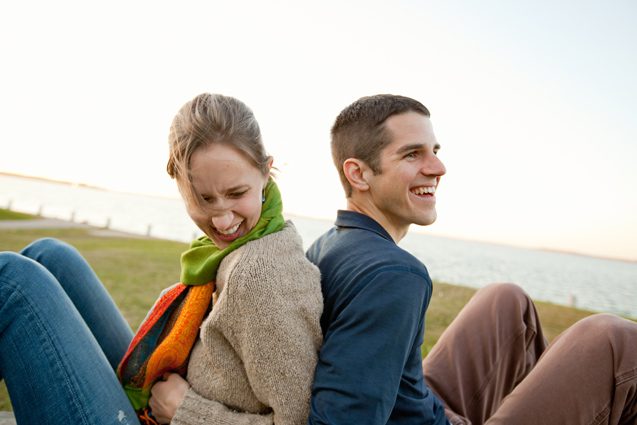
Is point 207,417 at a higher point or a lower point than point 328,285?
lower

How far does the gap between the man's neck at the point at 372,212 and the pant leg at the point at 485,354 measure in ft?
2.31

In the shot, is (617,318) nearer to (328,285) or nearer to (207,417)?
(328,285)

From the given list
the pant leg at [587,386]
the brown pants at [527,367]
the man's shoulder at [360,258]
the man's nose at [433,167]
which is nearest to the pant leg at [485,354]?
the brown pants at [527,367]

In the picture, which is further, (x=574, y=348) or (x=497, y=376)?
(x=497, y=376)

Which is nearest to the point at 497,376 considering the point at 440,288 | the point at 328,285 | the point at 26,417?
the point at 328,285

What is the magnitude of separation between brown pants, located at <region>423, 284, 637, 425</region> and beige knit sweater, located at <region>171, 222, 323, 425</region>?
3.07 ft

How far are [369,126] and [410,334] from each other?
1.11 metres

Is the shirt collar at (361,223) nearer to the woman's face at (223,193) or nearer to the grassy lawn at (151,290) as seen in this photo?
the woman's face at (223,193)

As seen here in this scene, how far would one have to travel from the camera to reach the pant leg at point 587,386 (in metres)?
1.67

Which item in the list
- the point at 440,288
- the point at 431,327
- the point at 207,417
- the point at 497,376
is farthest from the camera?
the point at 440,288

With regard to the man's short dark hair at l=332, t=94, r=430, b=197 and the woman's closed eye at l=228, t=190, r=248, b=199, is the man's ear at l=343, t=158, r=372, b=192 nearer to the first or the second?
the man's short dark hair at l=332, t=94, r=430, b=197

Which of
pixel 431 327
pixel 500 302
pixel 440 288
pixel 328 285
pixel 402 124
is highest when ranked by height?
pixel 402 124

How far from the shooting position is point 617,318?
70.5 inches

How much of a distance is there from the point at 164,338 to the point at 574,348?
1.74m
